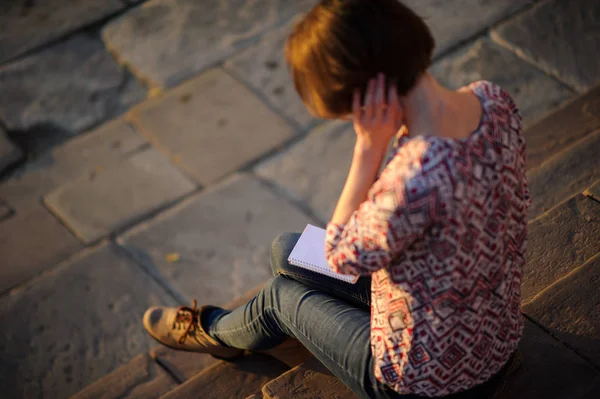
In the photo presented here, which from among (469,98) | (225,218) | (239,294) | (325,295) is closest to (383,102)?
(469,98)

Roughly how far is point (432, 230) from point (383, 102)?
0.98 feet

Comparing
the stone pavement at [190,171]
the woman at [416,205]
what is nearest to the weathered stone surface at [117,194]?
the stone pavement at [190,171]

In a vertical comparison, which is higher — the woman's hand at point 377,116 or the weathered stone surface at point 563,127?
the woman's hand at point 377,116

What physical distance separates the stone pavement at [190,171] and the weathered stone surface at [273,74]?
1 cm

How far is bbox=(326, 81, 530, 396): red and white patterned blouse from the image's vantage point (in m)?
1.40

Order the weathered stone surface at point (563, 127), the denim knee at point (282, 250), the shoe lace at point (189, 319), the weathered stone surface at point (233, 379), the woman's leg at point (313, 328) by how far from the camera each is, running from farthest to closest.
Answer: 1. the weathered stone surface at point (563, 127)
2. the shoe lace at point (189, 319)
3. the weathered stone surface at point (233, 379)
4. the denim knee at point (282, 250)
5. the woman's leg at point (313, 328)

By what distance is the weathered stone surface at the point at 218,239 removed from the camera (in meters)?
3.33

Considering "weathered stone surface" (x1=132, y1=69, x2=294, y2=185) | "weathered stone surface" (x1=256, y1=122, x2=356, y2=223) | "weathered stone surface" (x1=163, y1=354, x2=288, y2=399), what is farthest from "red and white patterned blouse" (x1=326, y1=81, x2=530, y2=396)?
"weathered stone surface" (x1=132, y1=69, x2=294, y2=185)

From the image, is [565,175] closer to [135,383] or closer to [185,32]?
[135,383]

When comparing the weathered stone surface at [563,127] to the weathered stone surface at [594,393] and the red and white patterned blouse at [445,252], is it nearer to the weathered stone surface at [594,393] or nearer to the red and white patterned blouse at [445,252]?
the weathered stone surface at [594,393]

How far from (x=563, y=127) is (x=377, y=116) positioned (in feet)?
6.01

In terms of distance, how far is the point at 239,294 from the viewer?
10.7 ft

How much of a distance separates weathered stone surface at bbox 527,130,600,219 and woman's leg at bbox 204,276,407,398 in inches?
42.6

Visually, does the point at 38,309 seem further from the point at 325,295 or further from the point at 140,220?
the point at 325,295
